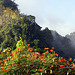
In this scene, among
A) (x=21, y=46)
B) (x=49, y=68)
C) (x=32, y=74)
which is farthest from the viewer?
(x=21, y=46)

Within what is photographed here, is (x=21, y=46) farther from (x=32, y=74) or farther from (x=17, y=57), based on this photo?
(x=32, y=74)

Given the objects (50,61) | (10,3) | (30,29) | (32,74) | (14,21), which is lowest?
(32,74)

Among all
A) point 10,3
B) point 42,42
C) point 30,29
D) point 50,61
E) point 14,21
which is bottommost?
point 50,61

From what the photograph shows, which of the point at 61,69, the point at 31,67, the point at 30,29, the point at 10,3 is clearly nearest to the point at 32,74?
the point at 31,67

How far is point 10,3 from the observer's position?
119ft

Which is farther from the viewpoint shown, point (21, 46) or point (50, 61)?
point (21, 46)

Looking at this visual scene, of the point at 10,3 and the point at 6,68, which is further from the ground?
the point at 10,3

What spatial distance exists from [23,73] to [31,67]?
0.85ft

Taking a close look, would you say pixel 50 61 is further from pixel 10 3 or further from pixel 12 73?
pixel 10 3

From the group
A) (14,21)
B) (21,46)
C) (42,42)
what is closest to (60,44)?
(42,42)

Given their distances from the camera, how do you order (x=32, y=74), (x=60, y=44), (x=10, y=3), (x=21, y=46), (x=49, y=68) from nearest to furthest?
(x=32, y=74) → (x=49, y=68) → (x=21, y=46) → (x=10, y=3) → (x=60, y=44)

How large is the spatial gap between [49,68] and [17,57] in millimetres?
887

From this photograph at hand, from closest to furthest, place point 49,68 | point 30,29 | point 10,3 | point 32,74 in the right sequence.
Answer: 1. point 32,74
2. point 49,68
3. point 30,29
4. point 10,3

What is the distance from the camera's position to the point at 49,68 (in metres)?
3.84
